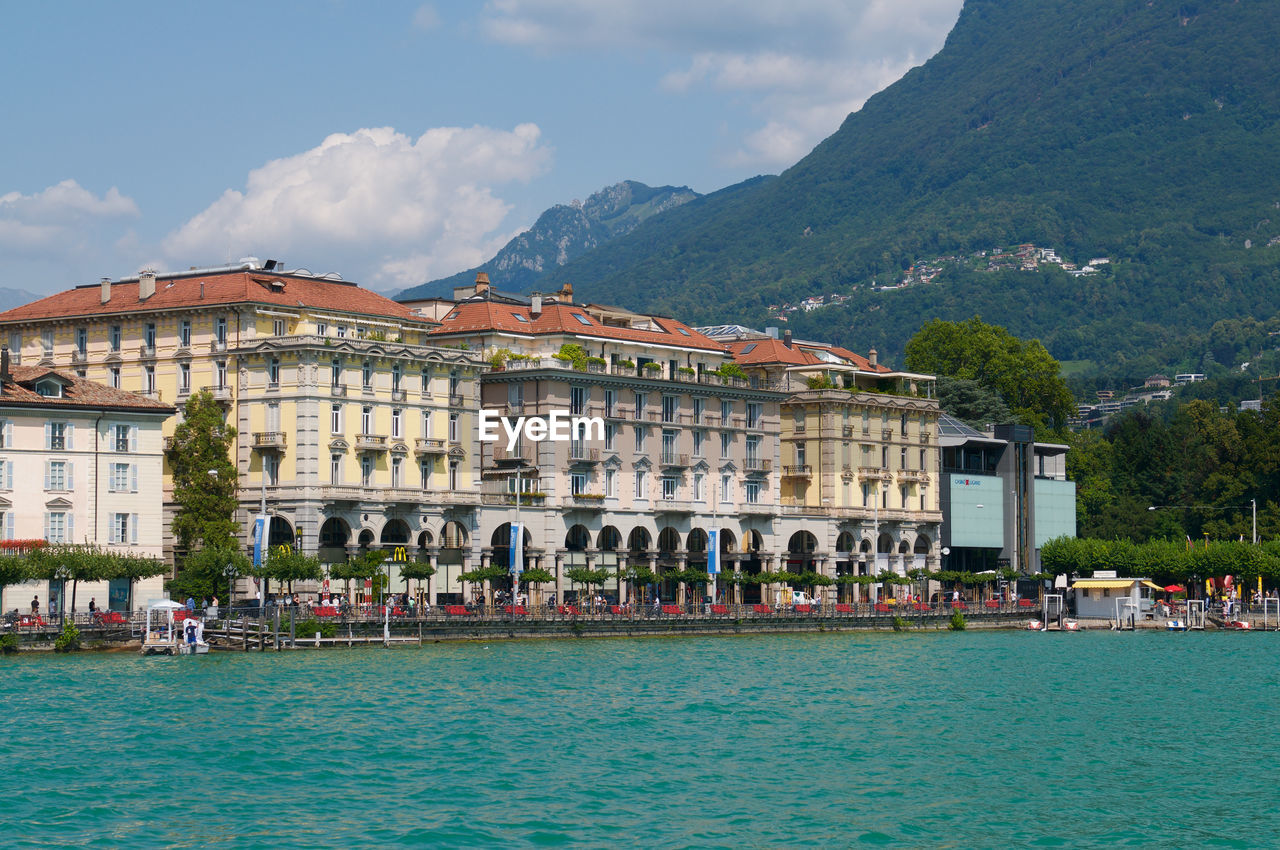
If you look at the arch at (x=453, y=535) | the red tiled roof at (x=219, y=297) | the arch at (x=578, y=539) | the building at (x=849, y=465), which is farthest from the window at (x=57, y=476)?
the building at (x=849, y=465)

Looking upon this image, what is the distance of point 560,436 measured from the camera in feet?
355

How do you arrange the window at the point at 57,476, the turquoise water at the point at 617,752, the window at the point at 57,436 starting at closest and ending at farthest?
the turquoise water at the point at 617,752 → the window at the point at 57,476 → the window at the point at 57,436

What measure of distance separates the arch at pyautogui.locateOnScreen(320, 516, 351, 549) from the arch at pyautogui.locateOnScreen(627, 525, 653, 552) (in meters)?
21.3

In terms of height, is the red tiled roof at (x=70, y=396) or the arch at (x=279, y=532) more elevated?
the red tiled roof at (x=70, y=396)

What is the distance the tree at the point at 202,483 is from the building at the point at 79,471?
207 cm

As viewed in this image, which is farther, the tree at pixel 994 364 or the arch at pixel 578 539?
the tree at pixel 994 364

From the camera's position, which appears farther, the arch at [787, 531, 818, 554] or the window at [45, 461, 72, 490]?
the arch at [787, 531, 818, 554]

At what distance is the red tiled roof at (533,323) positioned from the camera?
113 meters

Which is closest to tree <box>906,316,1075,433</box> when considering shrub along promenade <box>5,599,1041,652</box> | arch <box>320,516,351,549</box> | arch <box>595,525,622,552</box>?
shrub along promenade <box>5,599,1041,652</box>

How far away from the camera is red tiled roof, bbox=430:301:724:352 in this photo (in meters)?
113

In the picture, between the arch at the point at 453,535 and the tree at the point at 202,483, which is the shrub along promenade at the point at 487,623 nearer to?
the tree at the point at 202,483

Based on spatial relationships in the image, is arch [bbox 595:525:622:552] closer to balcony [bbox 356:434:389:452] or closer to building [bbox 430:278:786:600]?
building [bbox 430:278:786:600]

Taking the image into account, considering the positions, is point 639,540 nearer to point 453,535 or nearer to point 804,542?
point 453,535

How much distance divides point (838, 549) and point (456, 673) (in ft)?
184
